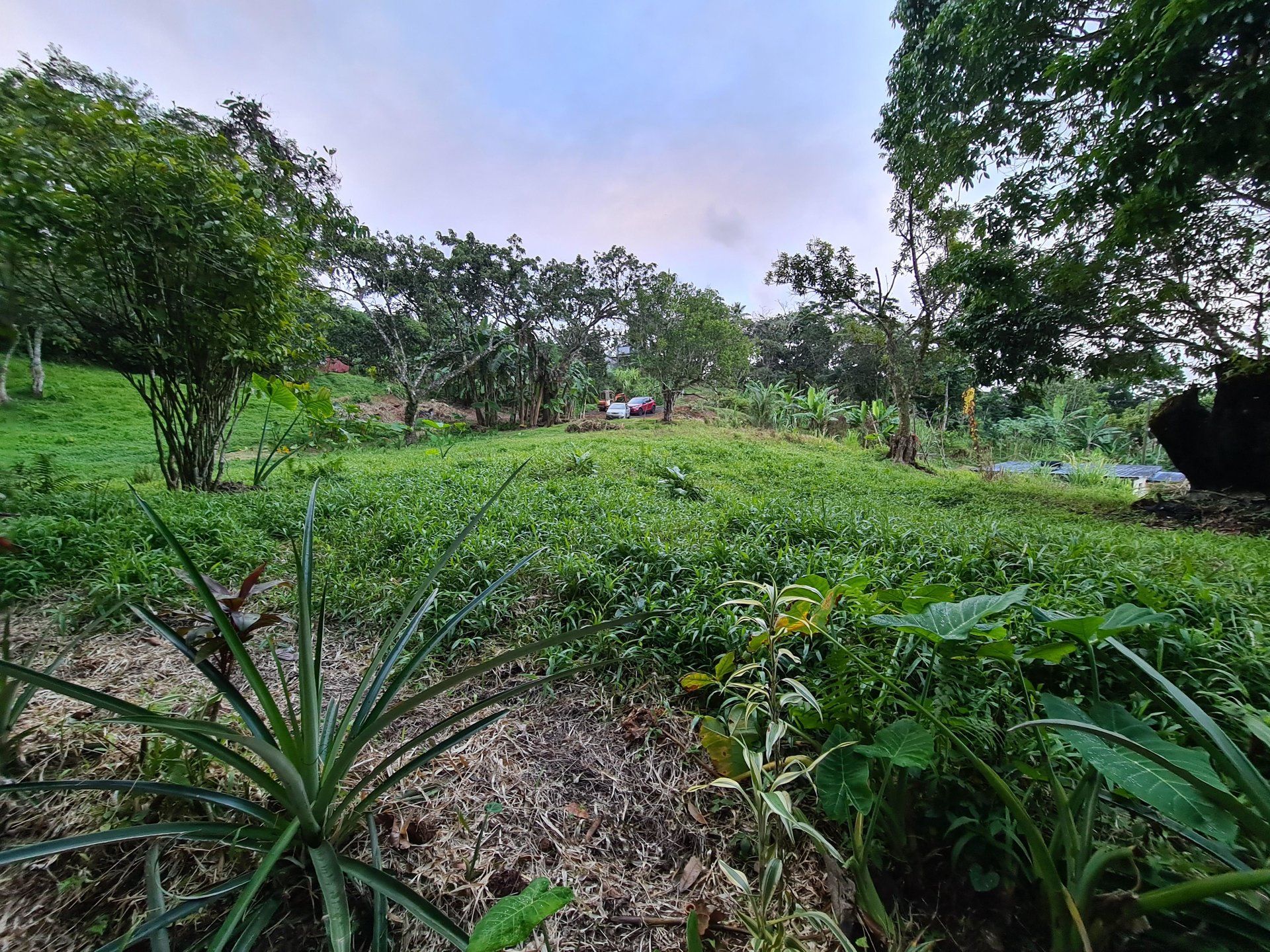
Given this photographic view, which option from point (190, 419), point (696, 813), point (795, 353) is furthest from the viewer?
point (795, 353)

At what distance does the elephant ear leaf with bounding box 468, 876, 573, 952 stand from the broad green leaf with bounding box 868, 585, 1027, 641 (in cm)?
81

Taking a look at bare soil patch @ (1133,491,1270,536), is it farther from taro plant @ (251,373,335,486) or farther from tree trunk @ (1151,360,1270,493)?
taro plant @ (251,373,335,486)

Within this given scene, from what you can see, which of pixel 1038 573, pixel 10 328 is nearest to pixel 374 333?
pixel 10 328

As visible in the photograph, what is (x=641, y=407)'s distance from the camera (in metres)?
19.1

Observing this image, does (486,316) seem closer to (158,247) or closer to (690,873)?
(158,247)

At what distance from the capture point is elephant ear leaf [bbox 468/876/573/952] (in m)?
0.65

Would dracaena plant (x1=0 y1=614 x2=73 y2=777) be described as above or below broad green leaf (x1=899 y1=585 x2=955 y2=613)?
below

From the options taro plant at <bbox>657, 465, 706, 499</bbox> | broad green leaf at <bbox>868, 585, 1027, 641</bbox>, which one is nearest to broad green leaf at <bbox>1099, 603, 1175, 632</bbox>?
broad green leaf at <bbox>868, 585, 1027, 641</bbox>

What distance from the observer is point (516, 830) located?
1089 millimetres

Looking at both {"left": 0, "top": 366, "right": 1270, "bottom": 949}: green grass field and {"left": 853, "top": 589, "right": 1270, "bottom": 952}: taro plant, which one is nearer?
{"left": 853, "top": 589, "right": 1270, "bottom": 952}: taro plant

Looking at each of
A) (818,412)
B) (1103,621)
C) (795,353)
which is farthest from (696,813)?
(795,353)

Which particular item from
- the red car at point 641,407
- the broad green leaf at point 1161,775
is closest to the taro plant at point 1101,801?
the broad green leaf at point 1161,775

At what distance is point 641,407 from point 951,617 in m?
18.4

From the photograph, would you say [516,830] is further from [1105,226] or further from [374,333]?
[374,333]
